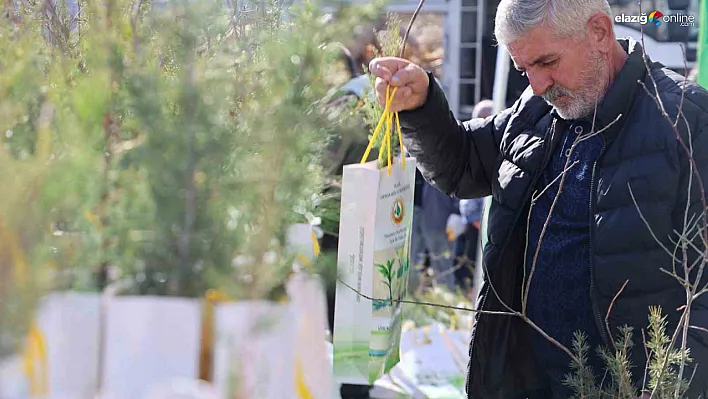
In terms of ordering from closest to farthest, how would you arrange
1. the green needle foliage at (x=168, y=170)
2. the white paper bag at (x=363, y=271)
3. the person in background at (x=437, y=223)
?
the green needle foliage at (x=168, y=170) → the white paper bag at (x=363, y=271) → the person in background at (x=437, y=223)

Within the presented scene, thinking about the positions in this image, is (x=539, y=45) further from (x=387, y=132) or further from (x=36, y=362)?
(x=36, y=362)

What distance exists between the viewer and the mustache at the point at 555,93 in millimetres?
1802

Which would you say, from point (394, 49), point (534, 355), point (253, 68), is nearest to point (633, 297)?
point (534, 355)

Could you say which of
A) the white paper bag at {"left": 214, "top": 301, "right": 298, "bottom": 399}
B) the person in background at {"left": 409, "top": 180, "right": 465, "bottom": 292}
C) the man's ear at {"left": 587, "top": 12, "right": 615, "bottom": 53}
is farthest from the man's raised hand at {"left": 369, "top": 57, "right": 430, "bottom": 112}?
the person in background at {"left": 409, "top": 180, "right": 465, "bottom": 292}

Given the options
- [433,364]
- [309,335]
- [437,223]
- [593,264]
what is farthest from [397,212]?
[437,223]

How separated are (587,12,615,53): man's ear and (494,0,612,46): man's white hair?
0.01 meters

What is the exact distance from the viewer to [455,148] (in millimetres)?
2076

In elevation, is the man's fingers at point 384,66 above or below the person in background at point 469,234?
above

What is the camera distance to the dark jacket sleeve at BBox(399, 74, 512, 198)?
1.98 metres

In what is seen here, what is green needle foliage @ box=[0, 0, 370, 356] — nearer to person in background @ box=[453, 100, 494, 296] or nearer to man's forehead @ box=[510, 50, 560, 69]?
man's forehead @ box=[510, 50, 560, 69]

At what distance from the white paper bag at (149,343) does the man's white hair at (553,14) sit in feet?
4.23

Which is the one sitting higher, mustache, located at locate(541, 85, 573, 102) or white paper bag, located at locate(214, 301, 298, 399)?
mustache, located at locate(541, 85, 573, 102)

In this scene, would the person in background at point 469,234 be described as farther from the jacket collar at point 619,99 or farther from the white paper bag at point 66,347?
the white paper bag at point 66,347

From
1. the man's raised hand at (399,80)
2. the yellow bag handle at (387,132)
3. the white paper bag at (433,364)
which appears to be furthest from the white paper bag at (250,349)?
the white paper bag at (433,364)
